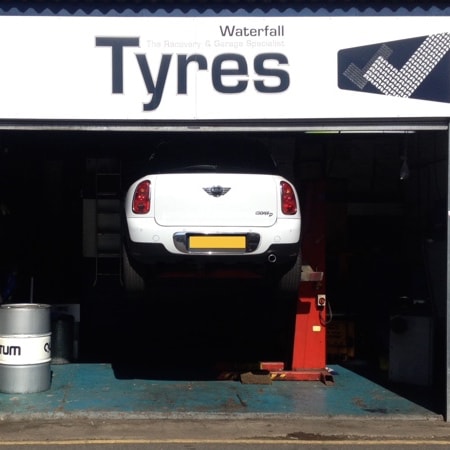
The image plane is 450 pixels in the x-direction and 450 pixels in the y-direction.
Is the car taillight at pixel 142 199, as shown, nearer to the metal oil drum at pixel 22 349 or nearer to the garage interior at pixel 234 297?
the metal oil drum at pixel 22 349

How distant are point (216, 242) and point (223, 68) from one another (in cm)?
192

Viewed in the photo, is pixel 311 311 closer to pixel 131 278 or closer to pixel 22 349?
pixel 131 278

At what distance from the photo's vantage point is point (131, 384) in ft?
30.2

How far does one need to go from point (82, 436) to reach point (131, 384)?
2.04 meters

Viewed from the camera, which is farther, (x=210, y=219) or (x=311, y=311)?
(x=311, y=311)

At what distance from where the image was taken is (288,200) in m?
7.55

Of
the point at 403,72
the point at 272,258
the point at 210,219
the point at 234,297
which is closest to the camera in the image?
the point at 210,219

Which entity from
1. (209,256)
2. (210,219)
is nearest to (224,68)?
(210,219)

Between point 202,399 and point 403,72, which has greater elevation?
point 403,72

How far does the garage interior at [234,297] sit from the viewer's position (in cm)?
1055

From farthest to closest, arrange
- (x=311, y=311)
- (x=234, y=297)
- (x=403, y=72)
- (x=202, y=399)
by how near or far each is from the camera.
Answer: (x=234, y=297)
(x=311, y=311)
(x=202, y=399)
(x=403, y=72)

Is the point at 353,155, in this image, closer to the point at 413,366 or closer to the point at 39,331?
the point at 413,366

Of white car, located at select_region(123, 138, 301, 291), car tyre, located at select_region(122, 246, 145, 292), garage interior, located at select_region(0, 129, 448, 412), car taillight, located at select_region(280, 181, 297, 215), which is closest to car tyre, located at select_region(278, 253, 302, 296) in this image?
white car, located at select_region(123, 138, 301, 291)

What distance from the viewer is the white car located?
7.39 meters
